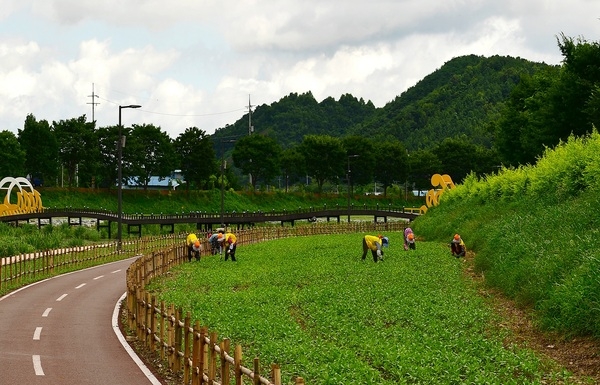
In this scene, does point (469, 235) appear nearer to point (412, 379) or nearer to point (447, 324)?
point (447, 324)

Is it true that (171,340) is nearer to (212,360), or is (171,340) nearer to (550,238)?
(212,360)

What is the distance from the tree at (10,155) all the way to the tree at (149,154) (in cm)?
1609

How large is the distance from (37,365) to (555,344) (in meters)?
12.5

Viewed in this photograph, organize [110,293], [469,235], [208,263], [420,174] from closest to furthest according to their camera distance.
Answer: [110,293]
[208,263]
[469,235]
[420,174]

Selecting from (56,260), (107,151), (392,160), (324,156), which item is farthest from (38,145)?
(56,260)

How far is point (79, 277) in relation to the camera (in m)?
40.7

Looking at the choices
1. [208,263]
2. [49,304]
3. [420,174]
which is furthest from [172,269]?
[420,174]

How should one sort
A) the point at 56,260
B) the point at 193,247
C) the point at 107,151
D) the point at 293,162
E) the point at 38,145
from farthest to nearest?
the point at 293,162
the point at 107,151
the point at 38,145
the point at 193,247
the point at 56,260

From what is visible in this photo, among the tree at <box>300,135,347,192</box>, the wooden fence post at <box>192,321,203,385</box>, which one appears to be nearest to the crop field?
the wooden fence post at <box>192,321,203,385</box>

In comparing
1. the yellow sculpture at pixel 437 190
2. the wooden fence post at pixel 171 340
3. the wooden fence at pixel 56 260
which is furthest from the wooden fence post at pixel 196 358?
the yellow sculpture at pixel 437 190

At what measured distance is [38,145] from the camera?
120 m

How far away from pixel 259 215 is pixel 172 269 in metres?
54.3

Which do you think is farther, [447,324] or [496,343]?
[447,324]

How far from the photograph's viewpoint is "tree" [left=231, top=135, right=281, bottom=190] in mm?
146125
